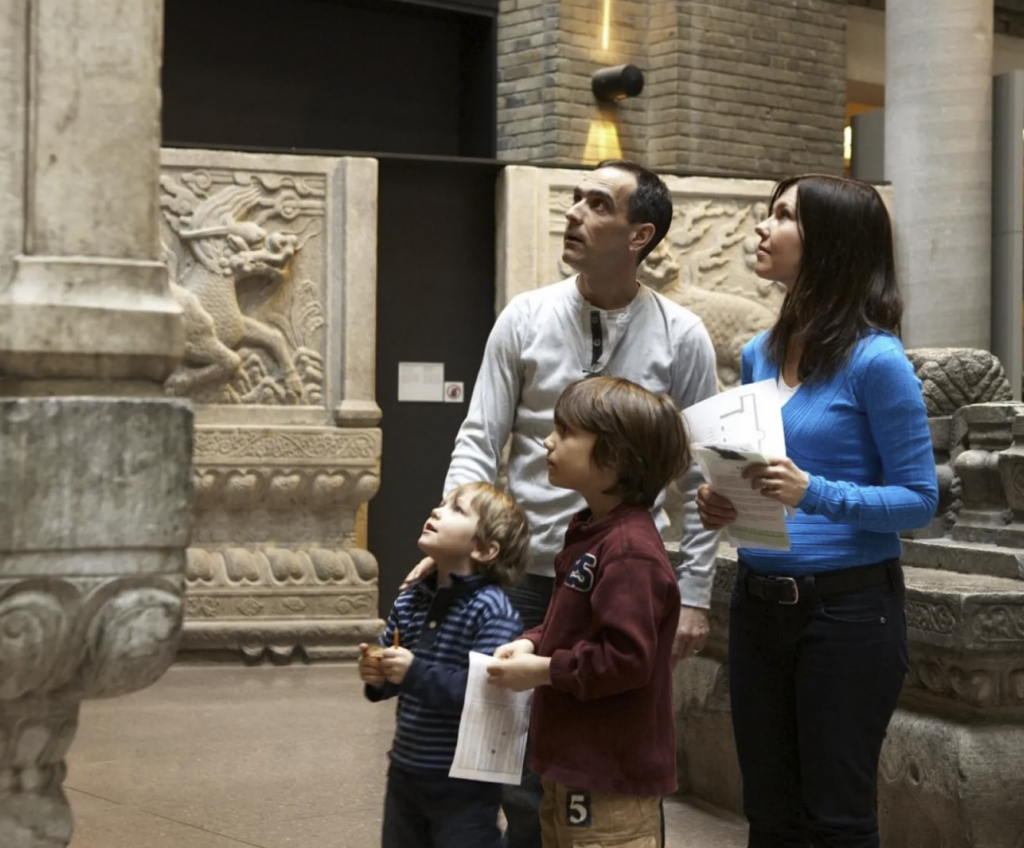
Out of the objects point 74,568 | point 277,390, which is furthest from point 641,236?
point 277,390

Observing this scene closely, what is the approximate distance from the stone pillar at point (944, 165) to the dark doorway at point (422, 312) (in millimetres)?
3060

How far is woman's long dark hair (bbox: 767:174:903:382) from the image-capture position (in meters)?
2.96

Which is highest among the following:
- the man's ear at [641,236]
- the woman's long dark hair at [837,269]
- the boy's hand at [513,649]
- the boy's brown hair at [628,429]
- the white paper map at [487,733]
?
the man's ear at [641,236]

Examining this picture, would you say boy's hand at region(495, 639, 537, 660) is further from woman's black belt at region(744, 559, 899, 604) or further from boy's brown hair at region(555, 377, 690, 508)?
woman's black belt at region(744, 559, 899, 604)

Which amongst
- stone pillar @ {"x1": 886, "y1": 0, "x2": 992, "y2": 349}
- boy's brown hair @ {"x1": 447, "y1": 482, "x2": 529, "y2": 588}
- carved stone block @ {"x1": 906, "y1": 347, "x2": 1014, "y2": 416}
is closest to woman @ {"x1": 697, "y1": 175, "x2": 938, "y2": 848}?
boy's brown hair @ {"x1": 447, "y1": 482, "x2": 529, "y2": 588}

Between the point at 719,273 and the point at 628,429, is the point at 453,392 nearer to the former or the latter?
the point at 719,273

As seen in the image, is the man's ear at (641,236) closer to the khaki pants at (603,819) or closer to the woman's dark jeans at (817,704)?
the woman's dark jeans at (817,704)

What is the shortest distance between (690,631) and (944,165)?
7.47 m

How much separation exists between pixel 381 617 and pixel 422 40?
4690mm

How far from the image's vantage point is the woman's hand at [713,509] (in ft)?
9.64

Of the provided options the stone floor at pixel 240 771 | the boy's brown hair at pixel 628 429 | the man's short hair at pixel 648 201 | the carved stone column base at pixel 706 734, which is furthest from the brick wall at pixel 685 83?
the boy's brown hair at pixel 628 429

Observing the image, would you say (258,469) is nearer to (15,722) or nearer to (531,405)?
(531,405)

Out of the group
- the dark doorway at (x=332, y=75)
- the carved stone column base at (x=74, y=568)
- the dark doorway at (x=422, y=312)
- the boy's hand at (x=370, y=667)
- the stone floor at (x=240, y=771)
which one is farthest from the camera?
the dark doorway at (x=332, y=75)

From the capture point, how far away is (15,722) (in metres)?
2.71
